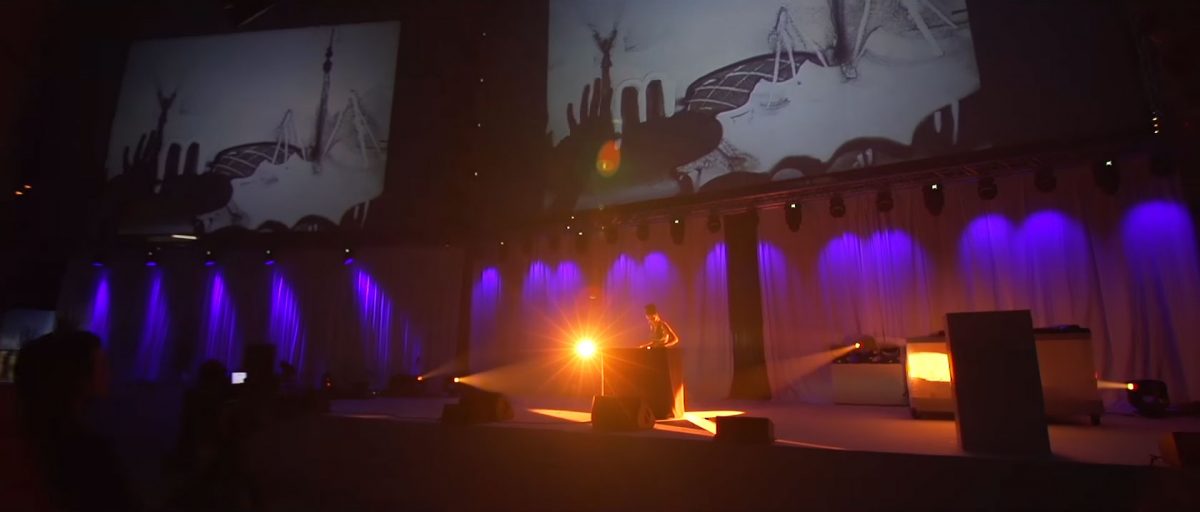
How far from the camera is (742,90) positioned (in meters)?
8.89

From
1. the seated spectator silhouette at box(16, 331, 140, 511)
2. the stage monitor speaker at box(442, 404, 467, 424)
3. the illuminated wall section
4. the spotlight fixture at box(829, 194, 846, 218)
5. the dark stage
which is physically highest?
the spotlight fixture at box(829, 194, 846, 218)

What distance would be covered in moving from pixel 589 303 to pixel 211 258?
9454 millimetres

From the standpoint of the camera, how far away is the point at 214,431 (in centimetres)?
322

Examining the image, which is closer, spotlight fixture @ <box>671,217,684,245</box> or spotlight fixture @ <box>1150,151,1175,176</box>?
spotlight fixture @ <box>1150,151,1175,176</box>

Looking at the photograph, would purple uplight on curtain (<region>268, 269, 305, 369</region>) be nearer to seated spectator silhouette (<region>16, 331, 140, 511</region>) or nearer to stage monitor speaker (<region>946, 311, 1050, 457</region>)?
seated spectator silhouette (<region>16, 331, 140, 511</region>)

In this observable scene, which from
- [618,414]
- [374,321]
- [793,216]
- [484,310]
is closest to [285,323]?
[374,321]

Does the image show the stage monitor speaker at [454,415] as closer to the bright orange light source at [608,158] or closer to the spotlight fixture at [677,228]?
the bright orange light source at [608,158]

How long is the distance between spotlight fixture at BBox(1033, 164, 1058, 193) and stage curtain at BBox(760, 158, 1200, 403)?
739 mm

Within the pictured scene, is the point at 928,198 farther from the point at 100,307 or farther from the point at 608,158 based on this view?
the point at 100,307

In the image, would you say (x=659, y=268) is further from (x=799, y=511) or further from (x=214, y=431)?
(x=214, y=431)

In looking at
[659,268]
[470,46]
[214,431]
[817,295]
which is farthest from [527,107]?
[214,431]

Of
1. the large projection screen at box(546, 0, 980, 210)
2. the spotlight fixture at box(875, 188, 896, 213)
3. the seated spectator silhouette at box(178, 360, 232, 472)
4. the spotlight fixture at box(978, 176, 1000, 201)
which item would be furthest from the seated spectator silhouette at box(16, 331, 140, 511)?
the spotlight fixture at box(978, 176, 1000, 201)

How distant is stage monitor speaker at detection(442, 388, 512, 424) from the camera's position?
5.55m

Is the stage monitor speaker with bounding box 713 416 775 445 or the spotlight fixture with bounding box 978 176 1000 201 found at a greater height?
the spotlight fixture with bounding box 978 176 1000 201
